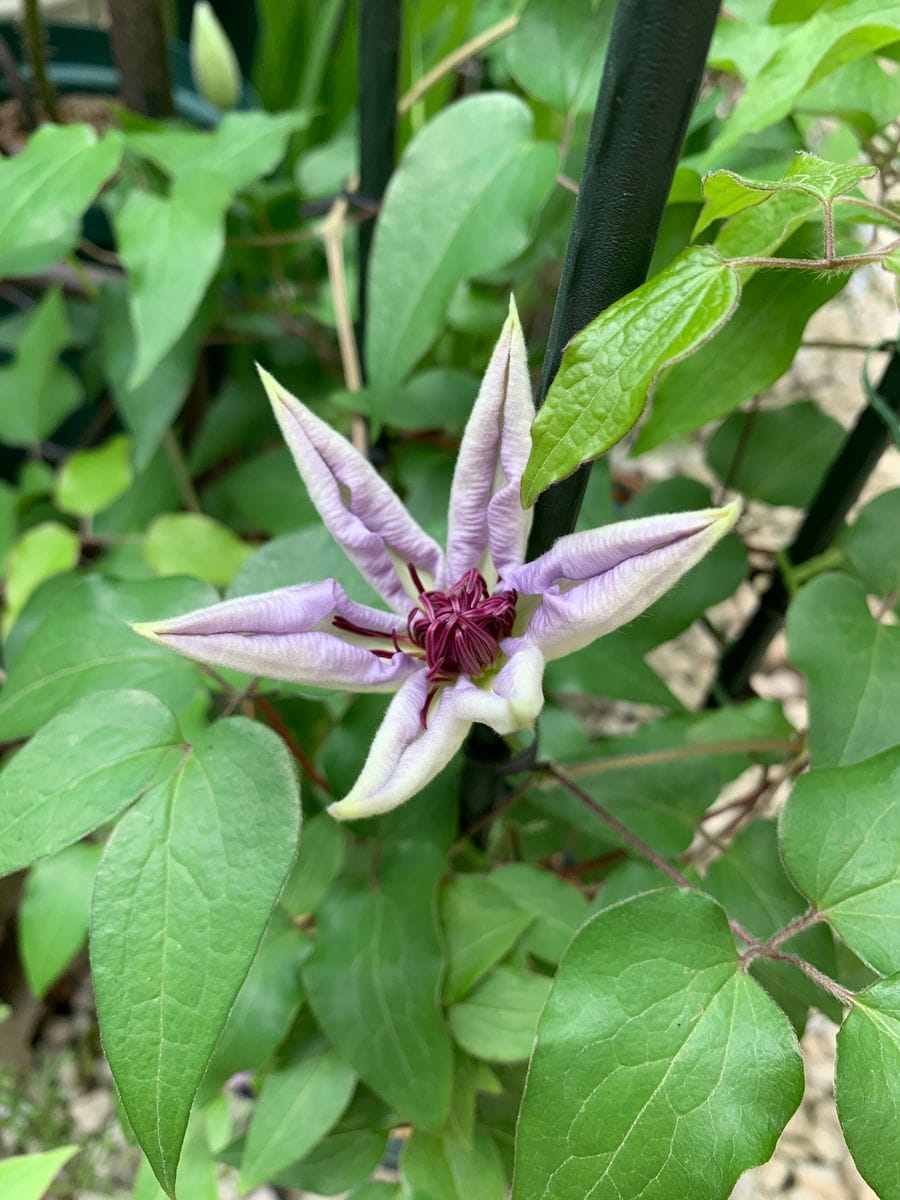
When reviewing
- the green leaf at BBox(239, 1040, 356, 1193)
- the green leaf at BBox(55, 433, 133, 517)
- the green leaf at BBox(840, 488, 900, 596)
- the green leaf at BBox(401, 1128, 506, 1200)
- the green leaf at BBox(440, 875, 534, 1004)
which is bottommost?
the green leaf at BBox(401, 1128, 506, 1200)

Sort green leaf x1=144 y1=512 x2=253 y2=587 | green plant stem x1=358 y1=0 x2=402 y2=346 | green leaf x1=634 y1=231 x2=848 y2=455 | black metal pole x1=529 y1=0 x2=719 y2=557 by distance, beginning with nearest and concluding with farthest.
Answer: black metal pole x1=529 y1=0 x2=719 y2=557 → green leaf x1=634 y1=231 x2=848 y2=455 → green plant stem x1=358 y1=0 x2=402 y2=346 → green leaf x1=144 y1=512 x2=253 y2=587

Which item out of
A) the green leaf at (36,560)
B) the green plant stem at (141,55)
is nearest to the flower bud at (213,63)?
the green plant stem at (141,55)

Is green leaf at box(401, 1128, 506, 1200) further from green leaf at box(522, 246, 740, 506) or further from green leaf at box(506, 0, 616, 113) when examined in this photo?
green leaf at box(506, 0, 616, 113)

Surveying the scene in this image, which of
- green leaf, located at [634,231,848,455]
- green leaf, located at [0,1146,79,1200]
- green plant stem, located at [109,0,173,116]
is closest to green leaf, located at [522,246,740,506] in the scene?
green leaf, located at [634,231,848,455]

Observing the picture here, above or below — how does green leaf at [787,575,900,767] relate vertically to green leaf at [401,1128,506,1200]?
above

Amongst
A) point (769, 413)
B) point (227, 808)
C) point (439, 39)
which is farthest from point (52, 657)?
point (439, 39)

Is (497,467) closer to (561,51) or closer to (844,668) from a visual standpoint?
(844,668)
